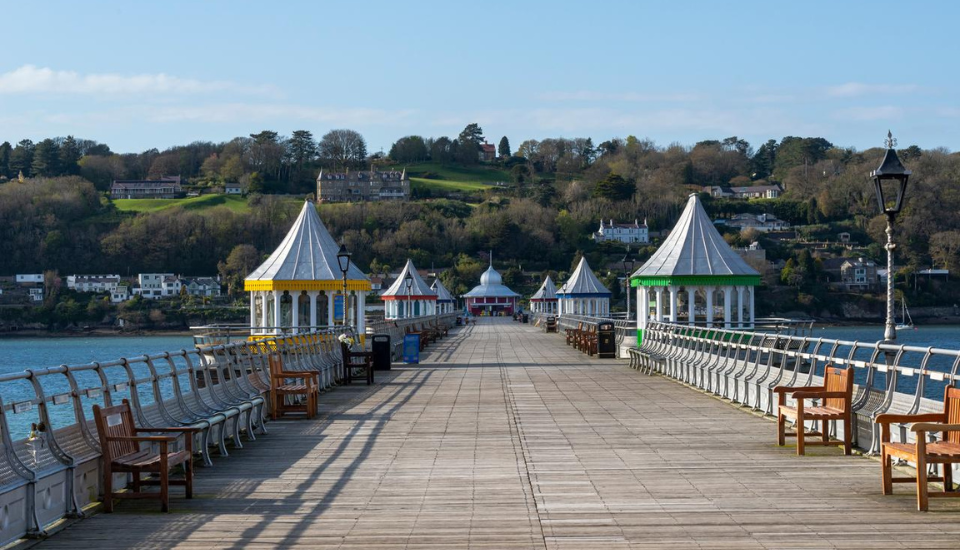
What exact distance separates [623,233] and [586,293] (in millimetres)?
108774

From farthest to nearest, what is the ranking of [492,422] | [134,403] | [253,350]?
1. [253,350]
2. [492,422]
3. [134,403]

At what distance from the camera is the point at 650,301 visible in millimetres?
37312

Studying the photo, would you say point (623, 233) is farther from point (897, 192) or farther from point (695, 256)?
point (897, 192)

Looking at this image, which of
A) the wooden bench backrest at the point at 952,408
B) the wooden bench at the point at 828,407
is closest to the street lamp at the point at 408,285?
the wooden bench at the point at 828,407

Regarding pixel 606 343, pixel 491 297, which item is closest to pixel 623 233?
pixel 491 297

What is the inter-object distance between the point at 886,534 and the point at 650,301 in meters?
29.1

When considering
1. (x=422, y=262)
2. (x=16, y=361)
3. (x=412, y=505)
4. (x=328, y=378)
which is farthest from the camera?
(x=422, y=262)

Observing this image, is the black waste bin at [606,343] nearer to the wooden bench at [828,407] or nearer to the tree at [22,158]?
the wooden bench at [828,407]

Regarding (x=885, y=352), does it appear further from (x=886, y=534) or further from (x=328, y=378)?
(x=328, y=378)

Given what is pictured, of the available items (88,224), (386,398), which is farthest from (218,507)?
(88,224)

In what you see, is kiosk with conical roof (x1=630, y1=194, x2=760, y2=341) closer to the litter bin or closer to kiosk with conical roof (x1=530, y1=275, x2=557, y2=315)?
the litter bin

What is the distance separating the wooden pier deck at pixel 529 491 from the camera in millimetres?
8375

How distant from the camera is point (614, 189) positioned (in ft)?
634

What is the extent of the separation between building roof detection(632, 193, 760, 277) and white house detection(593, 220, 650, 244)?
139 metres
